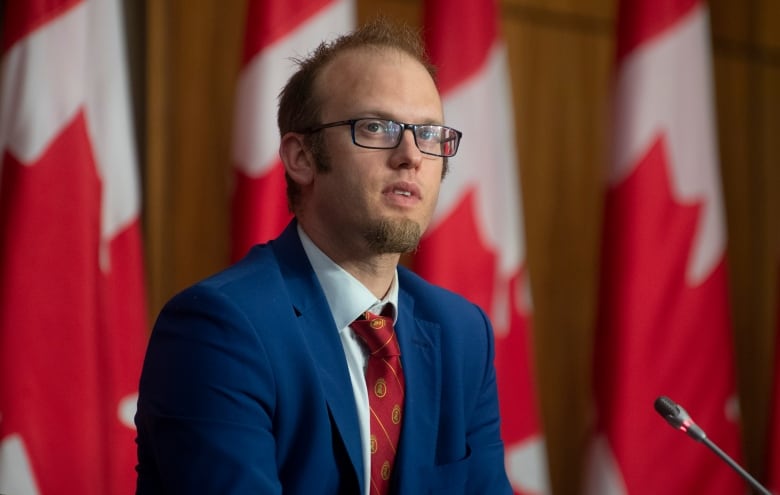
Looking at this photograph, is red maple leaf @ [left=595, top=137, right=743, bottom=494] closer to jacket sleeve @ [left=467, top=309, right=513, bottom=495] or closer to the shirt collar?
jacket sleeve @ [left=467, top=309, right=513, bottom=495]

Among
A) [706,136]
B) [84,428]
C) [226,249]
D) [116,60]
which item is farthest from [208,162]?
[706,136]

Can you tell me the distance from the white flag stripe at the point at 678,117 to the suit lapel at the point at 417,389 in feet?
3.95

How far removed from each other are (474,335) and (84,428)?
94cm

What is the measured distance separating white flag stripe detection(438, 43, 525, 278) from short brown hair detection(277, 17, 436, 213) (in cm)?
72

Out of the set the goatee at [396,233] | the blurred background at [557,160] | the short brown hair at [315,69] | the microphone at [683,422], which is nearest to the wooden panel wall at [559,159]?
the blurred background at [557,160]

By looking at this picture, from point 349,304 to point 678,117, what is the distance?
58.5 inches

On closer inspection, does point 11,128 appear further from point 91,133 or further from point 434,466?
point 434,466

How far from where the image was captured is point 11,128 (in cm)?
217

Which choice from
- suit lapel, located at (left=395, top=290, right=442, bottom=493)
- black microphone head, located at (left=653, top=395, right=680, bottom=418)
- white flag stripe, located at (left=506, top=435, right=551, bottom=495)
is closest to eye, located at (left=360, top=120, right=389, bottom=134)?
suit lapel, located at (left=395, top=290, right=442, bottom=493)

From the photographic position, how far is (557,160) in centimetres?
311

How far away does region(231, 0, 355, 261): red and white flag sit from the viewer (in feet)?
7.74

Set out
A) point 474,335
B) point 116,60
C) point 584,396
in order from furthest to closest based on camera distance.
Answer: point 584,396 < point 116,60 < point 474,335

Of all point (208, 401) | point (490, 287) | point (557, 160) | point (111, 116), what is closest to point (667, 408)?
point (208, 401)

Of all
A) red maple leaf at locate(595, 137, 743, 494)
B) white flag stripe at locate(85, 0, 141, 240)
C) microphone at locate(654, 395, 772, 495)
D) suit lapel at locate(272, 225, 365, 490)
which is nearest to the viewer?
microphone at locate(654, 395, 772, 495)
